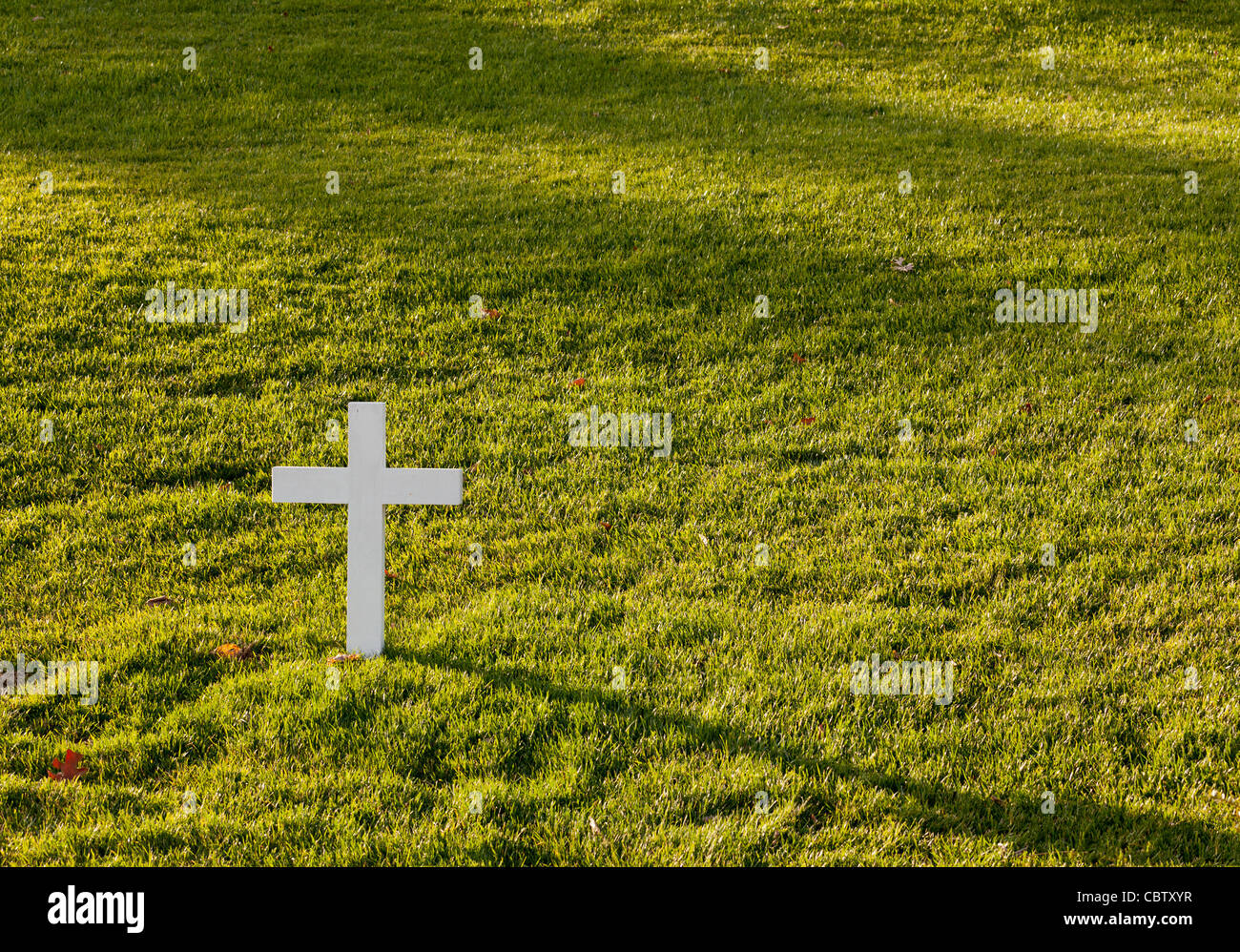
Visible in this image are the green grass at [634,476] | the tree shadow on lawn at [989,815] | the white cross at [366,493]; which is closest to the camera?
the tree shadow on lawn at [989,815]

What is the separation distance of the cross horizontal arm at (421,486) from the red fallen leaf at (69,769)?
1.58 m

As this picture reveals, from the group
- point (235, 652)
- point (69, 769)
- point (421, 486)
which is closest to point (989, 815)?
point (421, 486)

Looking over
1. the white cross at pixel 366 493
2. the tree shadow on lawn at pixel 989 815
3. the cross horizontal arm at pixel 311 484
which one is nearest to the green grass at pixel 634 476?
the tree shadow on lawn at pixel 989 815

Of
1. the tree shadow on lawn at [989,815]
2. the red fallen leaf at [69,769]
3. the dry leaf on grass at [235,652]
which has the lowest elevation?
the tree shadow on lawn at [989,815]

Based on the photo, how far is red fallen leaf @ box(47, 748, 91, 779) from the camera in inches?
147

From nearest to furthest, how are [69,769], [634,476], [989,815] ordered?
[989,815] → [69,769] → [634,476]

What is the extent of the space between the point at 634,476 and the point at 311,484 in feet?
7.69

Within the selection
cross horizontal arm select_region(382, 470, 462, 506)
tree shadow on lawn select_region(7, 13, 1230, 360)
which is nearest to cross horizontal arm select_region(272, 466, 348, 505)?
cross horizontal arm select_region(382, 470, 462, 506)

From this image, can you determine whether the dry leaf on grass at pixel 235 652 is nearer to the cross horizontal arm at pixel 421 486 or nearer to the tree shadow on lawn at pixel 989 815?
the cross horizontal arm at pixel 421 486

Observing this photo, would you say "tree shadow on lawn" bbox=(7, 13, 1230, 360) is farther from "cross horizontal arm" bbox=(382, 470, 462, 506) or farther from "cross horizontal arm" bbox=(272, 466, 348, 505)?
"cross horizontal arm" bbox=(382, 470, 462, 506)

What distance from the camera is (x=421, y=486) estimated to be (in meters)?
4.48

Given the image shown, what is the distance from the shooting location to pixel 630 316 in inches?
329

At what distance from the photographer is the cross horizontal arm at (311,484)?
450 cm

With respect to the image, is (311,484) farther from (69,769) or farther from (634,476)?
(634,476)
